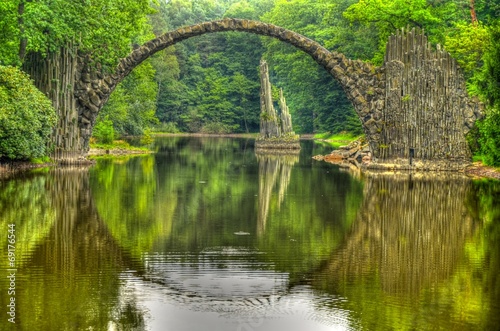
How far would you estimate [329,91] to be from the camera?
82.2m

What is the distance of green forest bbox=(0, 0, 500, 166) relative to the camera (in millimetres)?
32906

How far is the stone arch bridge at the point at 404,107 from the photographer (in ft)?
118

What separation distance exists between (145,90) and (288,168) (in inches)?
1030

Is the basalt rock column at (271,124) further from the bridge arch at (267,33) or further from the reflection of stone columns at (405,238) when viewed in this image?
the reflection of stone columns at (405,238)

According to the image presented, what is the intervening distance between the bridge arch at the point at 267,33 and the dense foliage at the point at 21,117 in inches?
135

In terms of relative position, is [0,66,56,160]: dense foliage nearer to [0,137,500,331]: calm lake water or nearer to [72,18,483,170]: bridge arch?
[72,18,483,170]: bridge arch

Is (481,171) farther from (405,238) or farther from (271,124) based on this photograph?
(271,124)

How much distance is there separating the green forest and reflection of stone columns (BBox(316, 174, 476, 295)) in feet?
36.4

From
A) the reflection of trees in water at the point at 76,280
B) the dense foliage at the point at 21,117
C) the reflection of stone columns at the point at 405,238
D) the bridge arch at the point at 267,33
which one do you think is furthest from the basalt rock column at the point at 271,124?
the reflection of trees in water at the point at 76,280

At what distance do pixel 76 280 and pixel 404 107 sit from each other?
87.3 feet

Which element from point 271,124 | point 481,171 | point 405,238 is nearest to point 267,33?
point 481,171

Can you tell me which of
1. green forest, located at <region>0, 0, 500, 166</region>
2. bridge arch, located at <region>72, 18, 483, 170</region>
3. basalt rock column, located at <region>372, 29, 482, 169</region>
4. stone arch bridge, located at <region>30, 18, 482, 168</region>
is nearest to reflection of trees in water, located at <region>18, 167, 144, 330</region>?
green forest, located at <region>0, 0, 500, 166</region>

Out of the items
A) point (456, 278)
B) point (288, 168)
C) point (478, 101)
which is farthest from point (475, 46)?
point (456, 278)

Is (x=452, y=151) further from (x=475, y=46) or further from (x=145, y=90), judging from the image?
(x=145, y=90)
